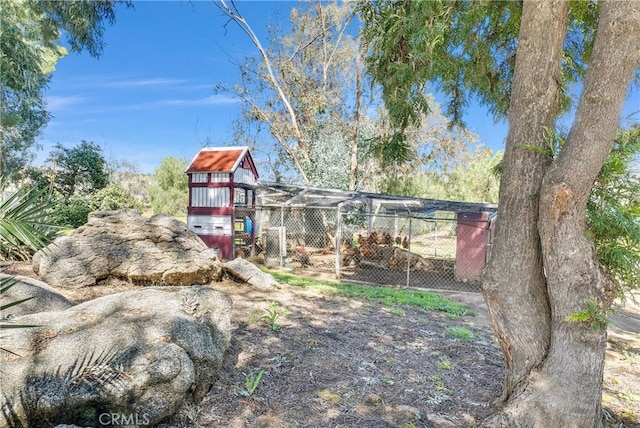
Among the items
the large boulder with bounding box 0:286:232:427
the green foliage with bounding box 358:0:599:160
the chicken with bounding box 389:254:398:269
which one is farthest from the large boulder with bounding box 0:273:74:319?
the chicken with bounding box 389:254:398:269

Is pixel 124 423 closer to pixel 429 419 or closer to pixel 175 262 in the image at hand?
pixel 429 419

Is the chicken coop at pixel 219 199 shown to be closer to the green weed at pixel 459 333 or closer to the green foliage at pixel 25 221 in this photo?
the green weed at pixel 459 333

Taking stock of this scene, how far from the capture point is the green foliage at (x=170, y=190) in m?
21.2

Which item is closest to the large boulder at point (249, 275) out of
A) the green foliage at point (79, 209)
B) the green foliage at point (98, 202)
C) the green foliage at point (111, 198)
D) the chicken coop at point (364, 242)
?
the chicken coop at point (364, 242)

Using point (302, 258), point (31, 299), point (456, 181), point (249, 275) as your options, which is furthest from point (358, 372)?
point (456, 181)

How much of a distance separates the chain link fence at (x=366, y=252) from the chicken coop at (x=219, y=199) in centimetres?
84

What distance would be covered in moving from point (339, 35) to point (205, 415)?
1751 cm

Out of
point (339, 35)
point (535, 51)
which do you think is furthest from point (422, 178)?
point (535, 51)

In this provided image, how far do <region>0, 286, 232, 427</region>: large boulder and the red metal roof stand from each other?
8595 millimetres

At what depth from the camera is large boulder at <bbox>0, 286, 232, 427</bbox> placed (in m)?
2.07

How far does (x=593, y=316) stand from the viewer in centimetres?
226

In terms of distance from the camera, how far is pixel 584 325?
2330 mm

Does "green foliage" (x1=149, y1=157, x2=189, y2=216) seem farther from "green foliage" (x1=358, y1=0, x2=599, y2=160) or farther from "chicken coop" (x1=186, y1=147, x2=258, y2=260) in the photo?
"green foliage" (x1=358, y1=0, x2=599, y2=160)

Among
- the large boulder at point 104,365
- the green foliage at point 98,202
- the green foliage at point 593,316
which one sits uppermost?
the green foliage at point 98,202
